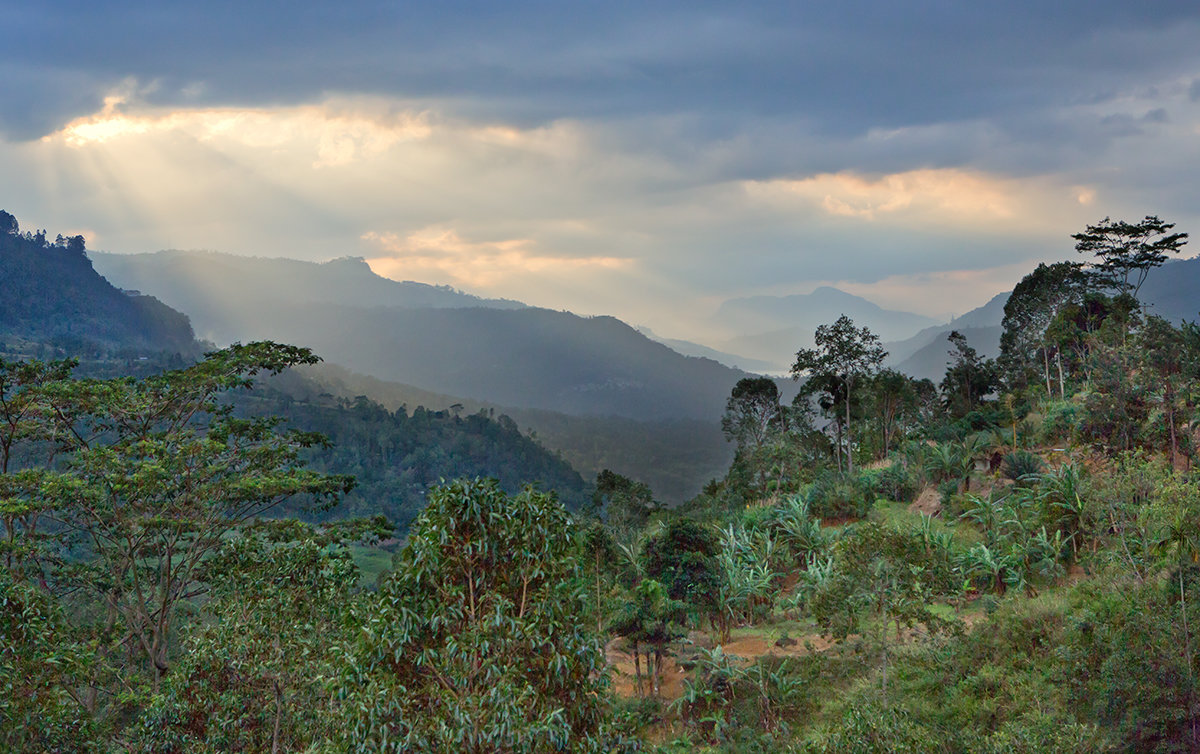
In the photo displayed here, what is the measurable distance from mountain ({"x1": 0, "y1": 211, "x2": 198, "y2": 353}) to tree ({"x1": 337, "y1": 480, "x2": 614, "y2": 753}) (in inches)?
5492

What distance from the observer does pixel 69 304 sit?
141625 mm

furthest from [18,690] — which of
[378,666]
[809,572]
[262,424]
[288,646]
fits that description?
[809,572]

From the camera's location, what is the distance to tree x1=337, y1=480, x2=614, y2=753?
5.10 m

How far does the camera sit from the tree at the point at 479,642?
16.7 feet

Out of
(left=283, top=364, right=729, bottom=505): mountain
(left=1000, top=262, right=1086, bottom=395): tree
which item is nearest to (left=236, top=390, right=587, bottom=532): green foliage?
(left=283, top=364, right=729, bottom=505): mountain

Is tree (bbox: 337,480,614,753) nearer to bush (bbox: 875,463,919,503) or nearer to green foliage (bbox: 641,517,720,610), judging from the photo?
green foliage (bbox: 641,517,720,610)

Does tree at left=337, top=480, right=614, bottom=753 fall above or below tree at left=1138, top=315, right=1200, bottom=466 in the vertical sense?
below

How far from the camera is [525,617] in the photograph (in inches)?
219

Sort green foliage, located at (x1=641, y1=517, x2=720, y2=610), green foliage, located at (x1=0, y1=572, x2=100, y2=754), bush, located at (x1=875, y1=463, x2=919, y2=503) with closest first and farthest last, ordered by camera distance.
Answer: green foliage, located at (x1=0, y1=572, x2=100, y2=754)
green foliage, located at (x1=641, y1=517, x2=720, y2=610)
bush, located at (x1=875, y1=463, x2=919, y2=503)

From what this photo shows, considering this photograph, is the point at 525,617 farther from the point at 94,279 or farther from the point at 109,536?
the point at 94,279

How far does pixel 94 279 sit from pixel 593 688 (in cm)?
18321

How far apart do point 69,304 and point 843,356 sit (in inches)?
6085

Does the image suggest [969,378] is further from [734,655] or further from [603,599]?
[603,599]

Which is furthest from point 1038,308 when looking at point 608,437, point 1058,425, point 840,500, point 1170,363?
point 608,437
